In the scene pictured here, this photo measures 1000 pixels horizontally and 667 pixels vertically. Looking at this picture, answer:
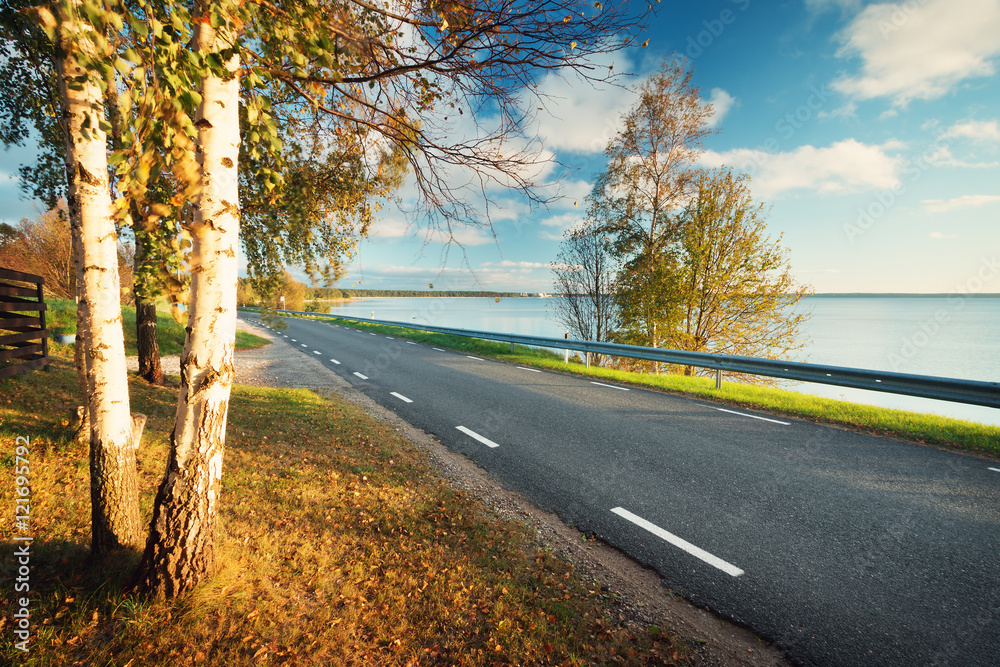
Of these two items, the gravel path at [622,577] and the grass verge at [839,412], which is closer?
the gravel path at [622,577]

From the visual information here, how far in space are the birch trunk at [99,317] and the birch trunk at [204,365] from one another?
0.46 metres

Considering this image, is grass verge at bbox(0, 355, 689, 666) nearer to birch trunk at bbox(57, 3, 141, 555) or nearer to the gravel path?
the gravel path

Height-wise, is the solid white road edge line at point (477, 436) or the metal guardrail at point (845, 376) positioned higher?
the metal guardrail at point (845, 376)

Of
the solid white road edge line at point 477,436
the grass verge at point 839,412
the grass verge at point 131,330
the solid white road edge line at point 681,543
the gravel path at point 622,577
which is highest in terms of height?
the grass verge at point 131,330

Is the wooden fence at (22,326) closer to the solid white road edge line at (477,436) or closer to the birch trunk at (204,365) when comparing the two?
the birch trunk at (204,365)

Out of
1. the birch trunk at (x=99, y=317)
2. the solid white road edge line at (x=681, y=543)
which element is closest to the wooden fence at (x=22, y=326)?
the birch trunk at (x=99, y=317)

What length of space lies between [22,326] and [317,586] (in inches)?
308

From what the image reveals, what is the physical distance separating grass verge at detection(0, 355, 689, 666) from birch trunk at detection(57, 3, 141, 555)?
36cm

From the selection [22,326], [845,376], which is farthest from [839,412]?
[22,326]

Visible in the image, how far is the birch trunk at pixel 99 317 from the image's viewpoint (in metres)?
2.22

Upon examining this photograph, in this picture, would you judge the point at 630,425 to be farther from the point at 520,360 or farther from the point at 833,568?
the point at 520,360

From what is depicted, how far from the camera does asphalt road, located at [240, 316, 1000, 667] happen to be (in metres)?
2.60

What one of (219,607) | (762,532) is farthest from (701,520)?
(219,607)

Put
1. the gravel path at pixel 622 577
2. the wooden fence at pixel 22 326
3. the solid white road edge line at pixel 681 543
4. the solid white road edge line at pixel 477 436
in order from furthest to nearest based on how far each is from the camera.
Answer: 1. the solid white road edge line at pixel 477 436
2. the wooden fence at pixel 22 326
3. the solid white road edge line at pixel 681 543
4. the gravel path at pixel 622 577
